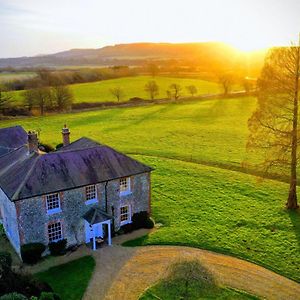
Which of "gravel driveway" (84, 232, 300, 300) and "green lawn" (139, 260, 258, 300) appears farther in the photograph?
"gravel driveway" (84, 232, 300, 300)

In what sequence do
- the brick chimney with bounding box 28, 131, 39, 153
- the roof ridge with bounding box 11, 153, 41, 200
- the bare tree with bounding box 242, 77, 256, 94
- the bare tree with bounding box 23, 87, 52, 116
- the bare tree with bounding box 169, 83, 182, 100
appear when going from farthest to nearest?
the bare tree with bounding box 242, 77, 256, 94 < the bare tree with bounding box 169, 83, 182, 100 < the bare tree with bounding box 23, 87, 52, 116 < the brick chimney with bounding box 28, 131, 39, 153 < the roof ridge with bounding box 11, 153, 41, 200

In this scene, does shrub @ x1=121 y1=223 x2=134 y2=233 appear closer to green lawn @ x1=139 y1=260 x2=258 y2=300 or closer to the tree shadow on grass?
green lawn @ x1=139 y1=260 x2=258 y2=300

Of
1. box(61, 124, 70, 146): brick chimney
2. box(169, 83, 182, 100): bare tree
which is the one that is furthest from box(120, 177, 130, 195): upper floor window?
box(169, 83, 182, 100): bare tree

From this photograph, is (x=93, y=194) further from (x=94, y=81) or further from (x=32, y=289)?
(x=94, y=81)

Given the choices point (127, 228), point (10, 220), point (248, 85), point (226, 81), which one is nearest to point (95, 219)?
point (127, 228)

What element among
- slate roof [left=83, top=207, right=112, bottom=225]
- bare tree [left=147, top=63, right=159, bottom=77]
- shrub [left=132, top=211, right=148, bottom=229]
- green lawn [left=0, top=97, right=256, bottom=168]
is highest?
bare tree [left=147, top=63, right=159, bottom=77]

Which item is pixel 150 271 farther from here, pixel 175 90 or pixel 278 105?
pixel 175 90
